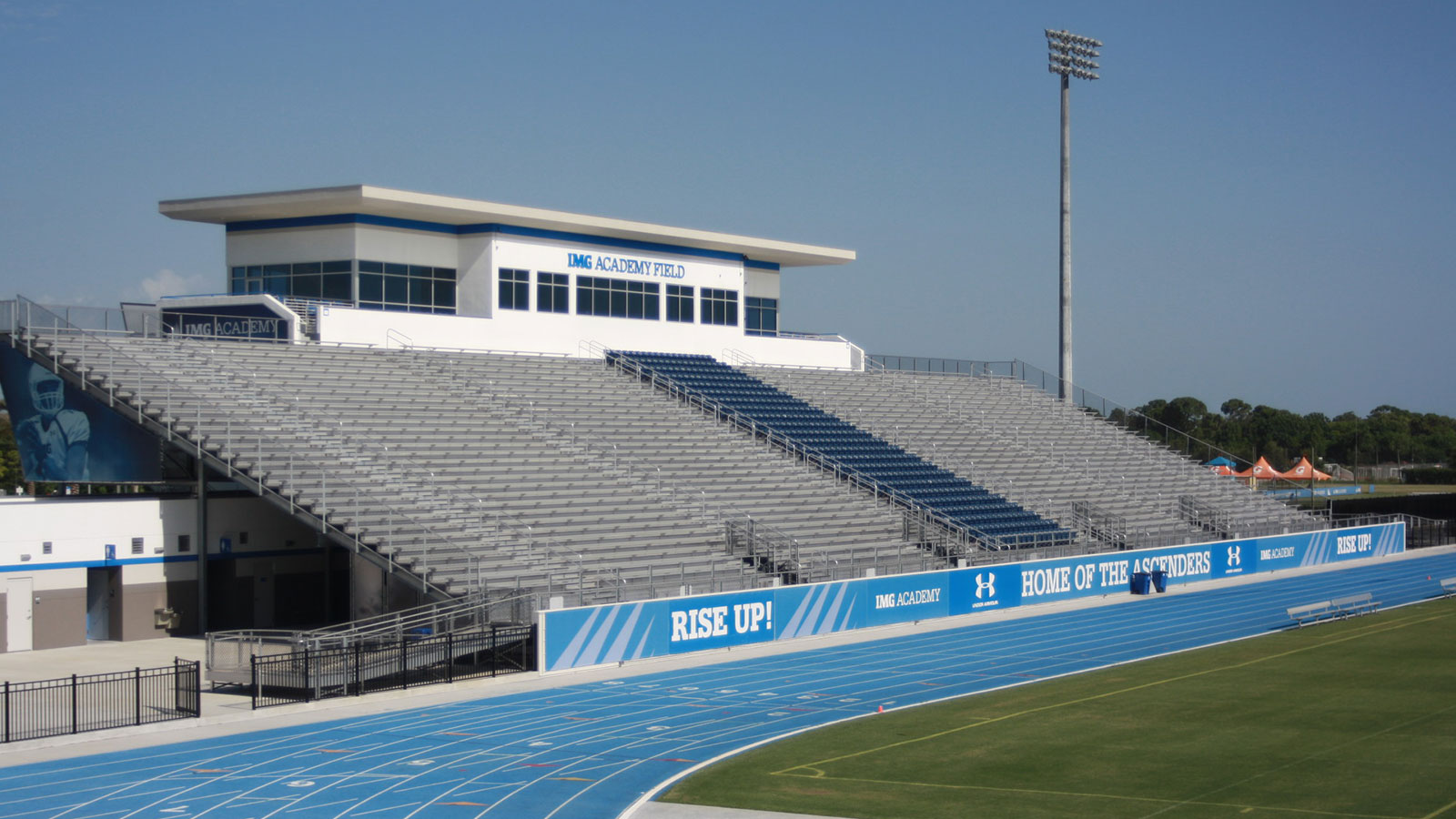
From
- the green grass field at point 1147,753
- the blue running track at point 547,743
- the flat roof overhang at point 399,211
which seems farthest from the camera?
the flat roof overhang at point 399,211

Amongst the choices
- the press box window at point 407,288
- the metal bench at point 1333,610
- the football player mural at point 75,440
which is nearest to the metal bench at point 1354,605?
the metal bench at point 1333,610

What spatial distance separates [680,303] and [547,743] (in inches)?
1197

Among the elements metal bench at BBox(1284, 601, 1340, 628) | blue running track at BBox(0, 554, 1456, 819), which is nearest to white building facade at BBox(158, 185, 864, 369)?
blue running track at BBox(0, 554, 1456, 819)

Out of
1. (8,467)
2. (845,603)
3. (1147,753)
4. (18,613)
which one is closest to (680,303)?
(845,603)

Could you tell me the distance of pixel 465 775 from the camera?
18.0 metres

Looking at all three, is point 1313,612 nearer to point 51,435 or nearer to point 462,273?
point 462,273

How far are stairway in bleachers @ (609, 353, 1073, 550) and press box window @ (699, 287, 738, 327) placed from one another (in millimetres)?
1705

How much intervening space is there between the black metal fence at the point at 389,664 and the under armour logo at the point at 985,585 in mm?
13738

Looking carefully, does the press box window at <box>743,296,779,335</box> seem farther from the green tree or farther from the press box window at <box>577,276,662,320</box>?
the green tree

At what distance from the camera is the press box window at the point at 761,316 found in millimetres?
53656

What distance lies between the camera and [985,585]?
120 feet

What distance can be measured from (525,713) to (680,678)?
4.42 meters

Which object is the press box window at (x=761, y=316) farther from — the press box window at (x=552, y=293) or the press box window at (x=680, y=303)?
the press box window at (x=552, y=293)

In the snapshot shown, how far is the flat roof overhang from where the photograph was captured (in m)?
39.5
